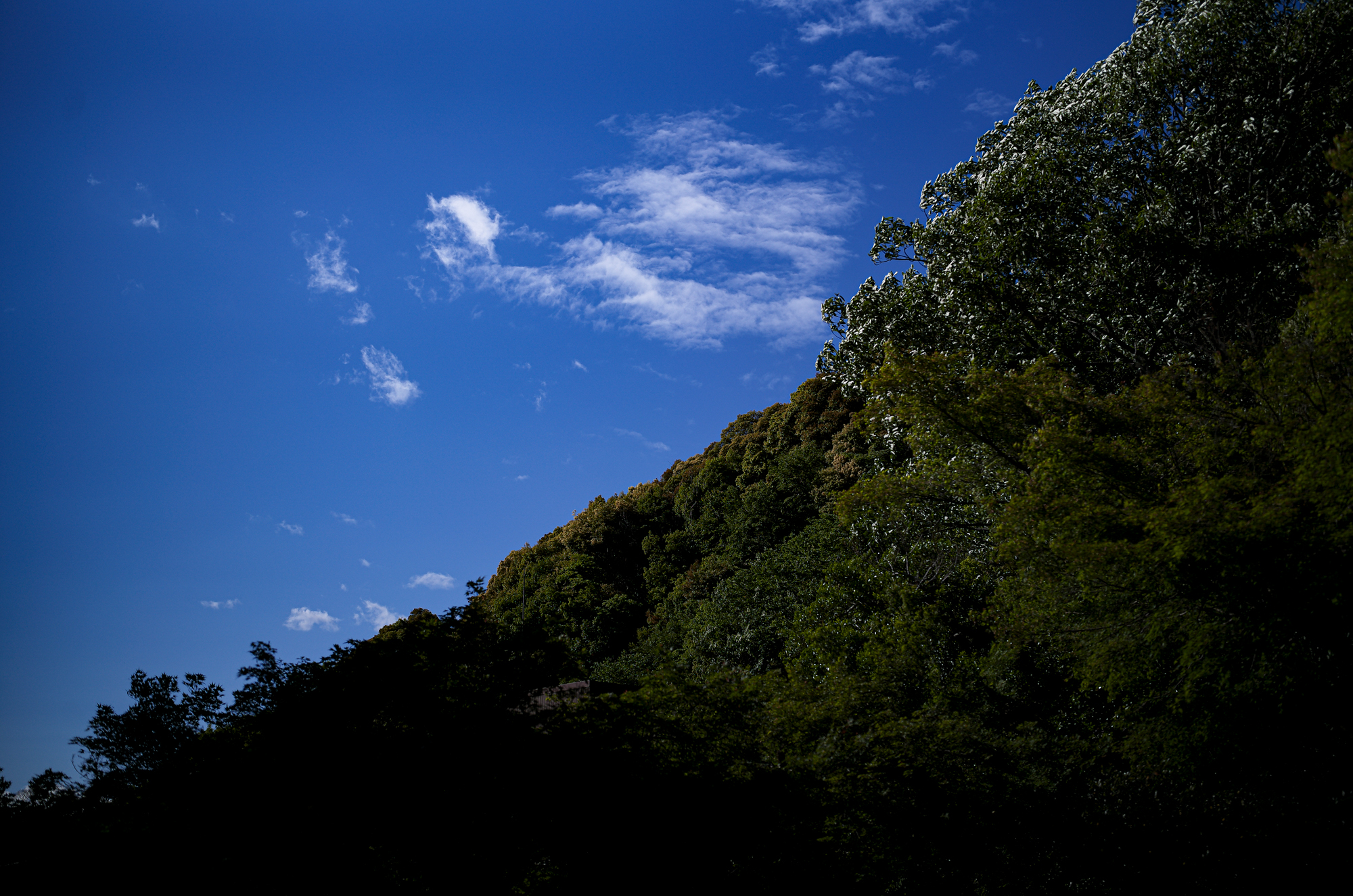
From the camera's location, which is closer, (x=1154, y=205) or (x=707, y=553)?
(x=1154, y=205)

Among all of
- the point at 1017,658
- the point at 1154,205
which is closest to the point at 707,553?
the point at 1017,658

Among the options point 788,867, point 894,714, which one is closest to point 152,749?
point 788,867

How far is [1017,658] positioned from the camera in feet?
48.9

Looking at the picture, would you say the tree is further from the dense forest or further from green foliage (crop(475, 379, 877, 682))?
green foliage (crop(475, 379, 877, 682))

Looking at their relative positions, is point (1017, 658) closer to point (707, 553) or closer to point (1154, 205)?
point (1154, 205)

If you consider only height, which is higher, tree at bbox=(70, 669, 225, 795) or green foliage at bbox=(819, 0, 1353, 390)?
green foliage at bbox=(819, 0, 1353, 390)

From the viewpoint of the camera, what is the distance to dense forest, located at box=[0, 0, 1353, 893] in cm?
802

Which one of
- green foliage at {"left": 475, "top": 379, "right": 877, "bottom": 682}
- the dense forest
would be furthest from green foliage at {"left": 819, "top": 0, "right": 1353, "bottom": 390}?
green foliage at {"left": 475, "top": 379, "right": 877, "bottom": 682}

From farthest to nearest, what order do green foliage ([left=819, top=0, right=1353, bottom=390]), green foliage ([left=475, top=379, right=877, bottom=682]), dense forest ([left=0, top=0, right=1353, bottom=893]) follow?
1. green foliage ([left=475, top=379, right=877, bottom=682])
2. green foliage ([left=819, top=0, right=1353, bottom=390])
3. dense forest ([left=0, top=0, right=1353, bottom=893])

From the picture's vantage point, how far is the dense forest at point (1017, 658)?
8016mm

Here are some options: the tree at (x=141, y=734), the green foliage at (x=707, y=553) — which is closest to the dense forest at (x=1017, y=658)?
the tree at (x=141, y=734)

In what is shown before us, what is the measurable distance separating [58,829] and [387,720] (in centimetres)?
303

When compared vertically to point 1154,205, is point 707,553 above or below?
above

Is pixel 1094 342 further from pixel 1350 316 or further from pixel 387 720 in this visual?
pixel 387 720
